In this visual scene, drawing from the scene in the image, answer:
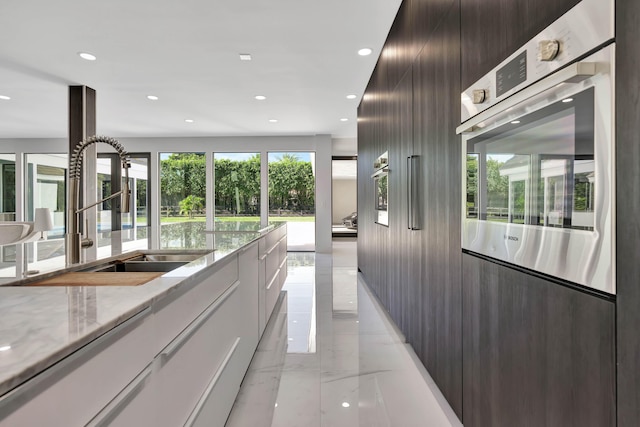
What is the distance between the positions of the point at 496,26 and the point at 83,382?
170 cm

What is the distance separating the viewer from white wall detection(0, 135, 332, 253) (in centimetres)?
866

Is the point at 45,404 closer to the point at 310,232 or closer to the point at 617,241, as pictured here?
the point at 617,241

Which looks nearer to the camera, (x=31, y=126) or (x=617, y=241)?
(x=617, y=241)

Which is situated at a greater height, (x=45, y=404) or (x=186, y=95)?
(x=186, y=95)

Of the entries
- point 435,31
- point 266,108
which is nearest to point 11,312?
point 435,31

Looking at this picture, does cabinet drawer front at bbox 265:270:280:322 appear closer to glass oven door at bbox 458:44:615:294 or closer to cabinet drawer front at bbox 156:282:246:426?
cabinet drawer front at bbox 156:282:246:426

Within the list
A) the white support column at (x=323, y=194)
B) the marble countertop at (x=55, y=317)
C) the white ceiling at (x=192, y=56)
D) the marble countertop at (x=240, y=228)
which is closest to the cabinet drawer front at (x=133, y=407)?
the marble countertop at (x=55, y=317)

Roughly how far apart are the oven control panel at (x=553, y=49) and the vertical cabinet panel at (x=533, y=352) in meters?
0.66

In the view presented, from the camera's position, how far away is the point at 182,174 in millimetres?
8945

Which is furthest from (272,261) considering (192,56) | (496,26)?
(496,26)

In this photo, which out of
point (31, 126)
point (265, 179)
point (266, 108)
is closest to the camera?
point (266, 108)

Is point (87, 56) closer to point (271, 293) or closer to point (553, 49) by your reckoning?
point (271, 293)

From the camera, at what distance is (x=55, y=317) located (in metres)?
0.76

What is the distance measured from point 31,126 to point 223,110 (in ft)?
14.6
